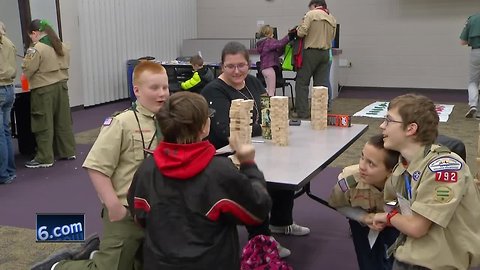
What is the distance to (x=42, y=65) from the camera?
192 inches

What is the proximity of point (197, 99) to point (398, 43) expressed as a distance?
920 centimetres

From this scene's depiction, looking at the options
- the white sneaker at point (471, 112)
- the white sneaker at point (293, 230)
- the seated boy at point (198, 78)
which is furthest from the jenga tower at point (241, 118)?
the white sneaker at point (471, 112)

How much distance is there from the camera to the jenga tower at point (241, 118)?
101 inches

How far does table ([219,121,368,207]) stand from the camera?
2152 mm

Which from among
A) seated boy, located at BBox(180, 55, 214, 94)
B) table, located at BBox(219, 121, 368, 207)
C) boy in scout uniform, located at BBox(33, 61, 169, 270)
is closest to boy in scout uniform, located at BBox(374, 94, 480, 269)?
table, located at BBox(219, 121, 368, 207)

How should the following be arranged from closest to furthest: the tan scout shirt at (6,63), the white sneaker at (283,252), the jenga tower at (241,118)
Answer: the jenga tower at (241,118) < the white sneaker at (283,252) < the tan scout shirt at (6,63)

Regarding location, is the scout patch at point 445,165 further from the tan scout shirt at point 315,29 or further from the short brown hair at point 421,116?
the tan scout shirt at point 315,29

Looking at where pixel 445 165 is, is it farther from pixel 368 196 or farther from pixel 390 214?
pixel 368 196

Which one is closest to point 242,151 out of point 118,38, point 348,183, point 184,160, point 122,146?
point 184,160

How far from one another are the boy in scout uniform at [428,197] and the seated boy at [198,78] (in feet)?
16.4

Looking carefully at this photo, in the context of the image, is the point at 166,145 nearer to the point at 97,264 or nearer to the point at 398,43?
the point at 97,264

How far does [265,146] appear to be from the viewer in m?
2.75

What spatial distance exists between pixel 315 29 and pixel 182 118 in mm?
5842

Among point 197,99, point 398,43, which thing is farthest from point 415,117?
point 398,43
